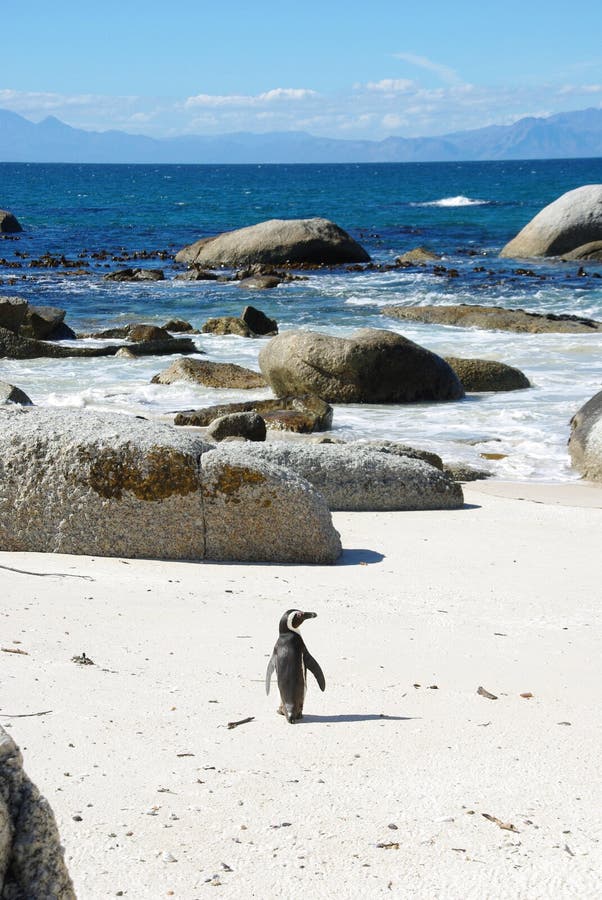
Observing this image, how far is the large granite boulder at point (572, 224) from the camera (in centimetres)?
3666

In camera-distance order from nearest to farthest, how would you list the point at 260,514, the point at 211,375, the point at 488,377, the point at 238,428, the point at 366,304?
the point at 260,514, the point at 238,428, the point at 488,377, the point at 211,375, the point at 366,304

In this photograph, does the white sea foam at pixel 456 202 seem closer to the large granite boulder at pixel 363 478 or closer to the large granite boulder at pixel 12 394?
the large granite boulder at pixel 12 394

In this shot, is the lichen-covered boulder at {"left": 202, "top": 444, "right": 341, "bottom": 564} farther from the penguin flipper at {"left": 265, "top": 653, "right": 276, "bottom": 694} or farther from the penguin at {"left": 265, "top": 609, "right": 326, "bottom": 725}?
the penguin flipper at {"left": 265, "top": 653, "right": 276, "bottom": 694}

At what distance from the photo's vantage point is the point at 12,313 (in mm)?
21469

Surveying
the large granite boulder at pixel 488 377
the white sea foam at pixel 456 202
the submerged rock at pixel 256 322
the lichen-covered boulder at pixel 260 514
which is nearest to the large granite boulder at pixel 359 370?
the large granite boulder at pixel 488 377

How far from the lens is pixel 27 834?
2166 mm

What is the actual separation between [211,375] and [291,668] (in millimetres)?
12943

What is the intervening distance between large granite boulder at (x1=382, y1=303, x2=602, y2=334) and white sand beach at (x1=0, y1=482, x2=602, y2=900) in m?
16.4

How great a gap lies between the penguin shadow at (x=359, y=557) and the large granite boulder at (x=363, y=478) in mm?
1458

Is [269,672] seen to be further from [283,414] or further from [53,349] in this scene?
[53,349]

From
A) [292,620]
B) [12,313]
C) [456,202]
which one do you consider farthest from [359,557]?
[456,202]

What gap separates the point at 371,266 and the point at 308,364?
20.4 meters

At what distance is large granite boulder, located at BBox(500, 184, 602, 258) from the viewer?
36.7 meters

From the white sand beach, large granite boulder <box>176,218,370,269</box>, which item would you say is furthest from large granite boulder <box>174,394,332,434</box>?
large granite boulder <box>176,218,370,269</box>
